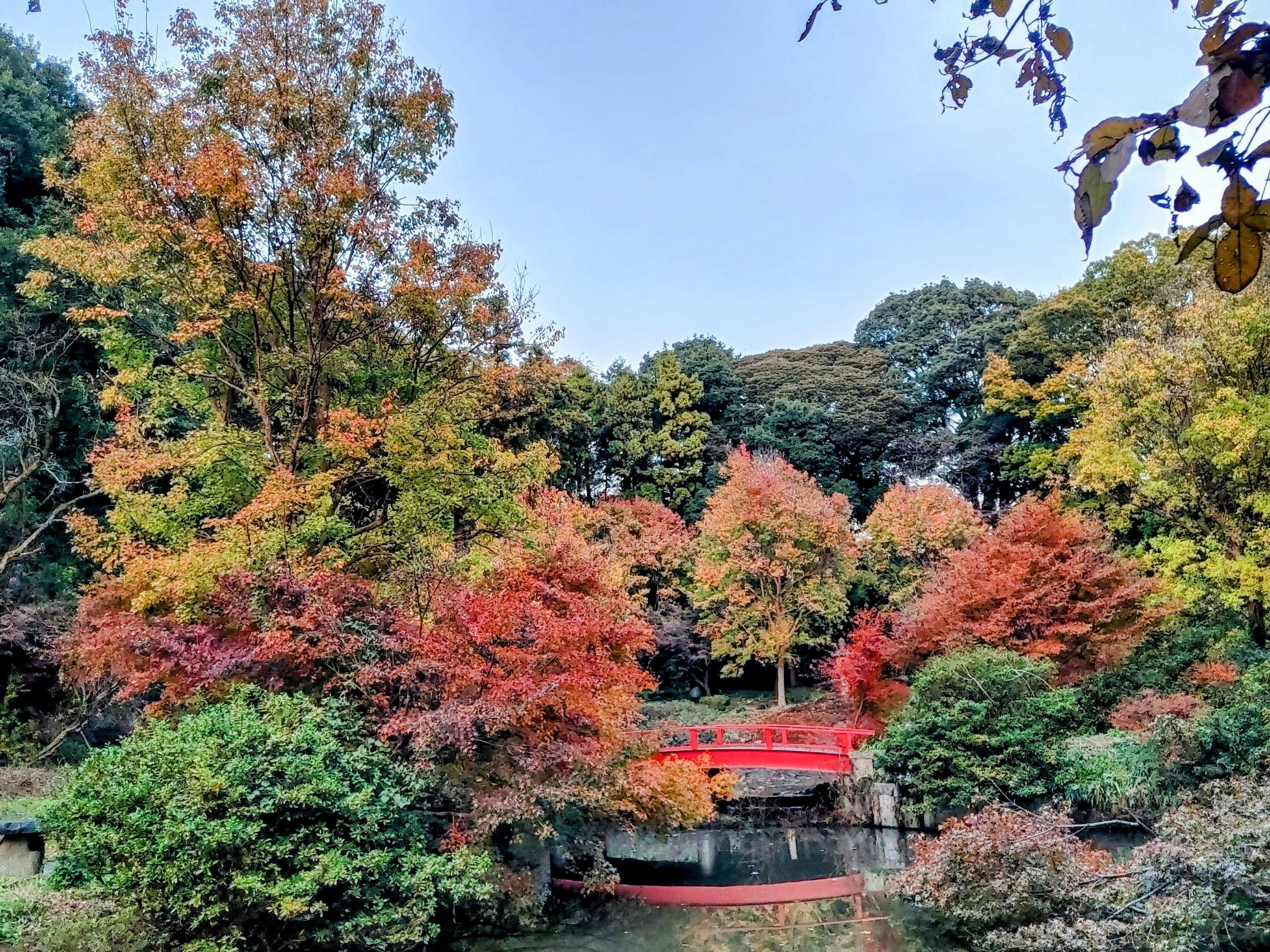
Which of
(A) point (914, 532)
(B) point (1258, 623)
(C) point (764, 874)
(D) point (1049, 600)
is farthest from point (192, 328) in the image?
(A) point (914, 532)

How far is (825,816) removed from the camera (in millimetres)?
12711

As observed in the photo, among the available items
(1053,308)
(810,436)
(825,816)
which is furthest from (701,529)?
(1053,308)

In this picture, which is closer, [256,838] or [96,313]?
[256,838]

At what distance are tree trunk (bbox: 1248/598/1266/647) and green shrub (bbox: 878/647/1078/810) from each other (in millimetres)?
2646

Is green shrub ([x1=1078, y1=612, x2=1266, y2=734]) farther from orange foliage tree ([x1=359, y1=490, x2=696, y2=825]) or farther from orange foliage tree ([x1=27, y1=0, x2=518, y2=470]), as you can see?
orange foliage tree ([x1=27, y1=0, x2=518, y2=470])

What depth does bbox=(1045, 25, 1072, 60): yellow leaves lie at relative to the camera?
0.97m

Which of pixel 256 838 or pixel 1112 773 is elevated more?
pixel 256 838

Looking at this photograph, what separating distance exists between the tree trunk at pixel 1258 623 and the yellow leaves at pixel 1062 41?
12197 mm

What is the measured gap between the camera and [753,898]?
920cm

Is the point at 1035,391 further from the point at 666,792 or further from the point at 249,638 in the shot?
the point at 249,638

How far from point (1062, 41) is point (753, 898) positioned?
33.0ft

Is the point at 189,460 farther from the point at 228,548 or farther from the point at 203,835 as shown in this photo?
the point at 203,835

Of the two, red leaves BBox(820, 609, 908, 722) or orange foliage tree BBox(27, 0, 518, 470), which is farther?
red leaves BBox(820, 609, 908, 722)

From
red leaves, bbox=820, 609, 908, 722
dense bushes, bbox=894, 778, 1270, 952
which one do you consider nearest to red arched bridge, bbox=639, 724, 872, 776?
red leaves, bbox=820, 609, 908, 722
